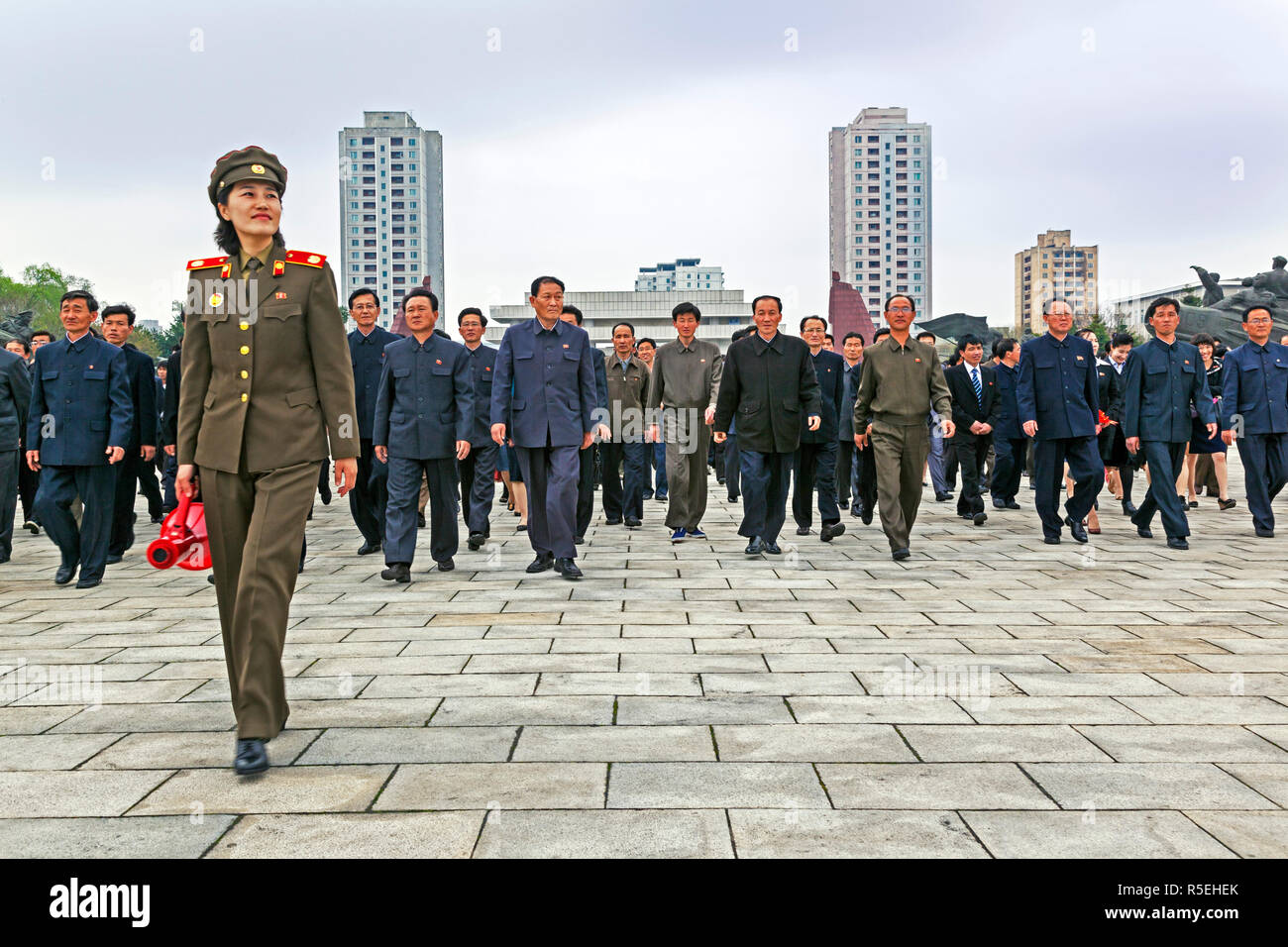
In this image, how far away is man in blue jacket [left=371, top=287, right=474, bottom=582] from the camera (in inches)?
325

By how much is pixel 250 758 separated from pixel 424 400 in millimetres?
4969

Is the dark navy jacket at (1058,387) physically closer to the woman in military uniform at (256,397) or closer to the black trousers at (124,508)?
the woman in military uniform at (256,397)

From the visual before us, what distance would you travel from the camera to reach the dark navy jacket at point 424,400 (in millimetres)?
8273

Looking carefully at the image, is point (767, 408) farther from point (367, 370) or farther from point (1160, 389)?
point (1160, 389)

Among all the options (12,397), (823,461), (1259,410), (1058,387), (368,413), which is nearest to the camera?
(12,397)

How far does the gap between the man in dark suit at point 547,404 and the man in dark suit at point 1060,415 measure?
13.5 feet

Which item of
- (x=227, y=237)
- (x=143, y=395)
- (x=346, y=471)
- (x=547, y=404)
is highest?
(x=227, y=237)

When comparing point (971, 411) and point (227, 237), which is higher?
point (227, 237)

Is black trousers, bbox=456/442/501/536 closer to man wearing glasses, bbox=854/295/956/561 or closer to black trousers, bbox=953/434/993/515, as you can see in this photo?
man wearing glasses, bbox=854/295/956/561

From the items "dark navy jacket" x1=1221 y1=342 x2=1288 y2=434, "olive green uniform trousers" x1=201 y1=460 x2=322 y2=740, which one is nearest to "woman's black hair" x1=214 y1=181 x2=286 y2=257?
"olive green uniform trousers" x1=201 y1=460 x2=322 y2=740

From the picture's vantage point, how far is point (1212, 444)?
11.9 meters

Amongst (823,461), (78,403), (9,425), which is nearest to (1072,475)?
(823,461)
